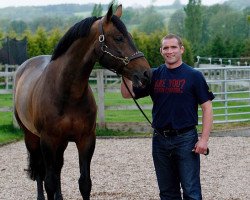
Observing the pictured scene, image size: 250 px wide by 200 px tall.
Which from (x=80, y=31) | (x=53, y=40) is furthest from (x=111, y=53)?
(x=53, y=40)

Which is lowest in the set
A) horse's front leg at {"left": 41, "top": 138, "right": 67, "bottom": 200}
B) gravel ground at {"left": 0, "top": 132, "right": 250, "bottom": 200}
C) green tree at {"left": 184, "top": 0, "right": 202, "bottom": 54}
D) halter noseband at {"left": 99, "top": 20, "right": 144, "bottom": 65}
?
gravel ground at {"left": 0, "top": 132, "right": 250, "bottom": 200}

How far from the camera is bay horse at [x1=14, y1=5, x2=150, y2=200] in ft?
13.5

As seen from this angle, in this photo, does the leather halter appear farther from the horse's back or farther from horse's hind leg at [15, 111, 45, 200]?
horse's hind leg at [15, 111, 45, 200]

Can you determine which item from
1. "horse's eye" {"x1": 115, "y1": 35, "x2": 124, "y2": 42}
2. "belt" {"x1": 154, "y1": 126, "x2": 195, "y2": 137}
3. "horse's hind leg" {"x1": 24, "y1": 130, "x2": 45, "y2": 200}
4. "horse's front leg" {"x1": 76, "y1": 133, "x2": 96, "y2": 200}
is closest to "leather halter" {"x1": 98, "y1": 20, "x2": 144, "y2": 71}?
"horse's eye" {"x1": 115, "y1": 35, "x2": 124, "y2": 42}

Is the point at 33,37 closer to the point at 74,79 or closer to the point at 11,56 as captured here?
the point at 11,56

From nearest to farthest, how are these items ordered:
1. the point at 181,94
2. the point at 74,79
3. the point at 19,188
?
the point at 181,94, the point at 74,79, the point at 19,188

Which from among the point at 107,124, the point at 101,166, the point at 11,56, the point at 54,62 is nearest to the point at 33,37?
the point at 11,56

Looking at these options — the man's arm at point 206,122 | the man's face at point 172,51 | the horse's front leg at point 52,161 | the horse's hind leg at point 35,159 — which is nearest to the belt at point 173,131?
the man's arm at point 206,122

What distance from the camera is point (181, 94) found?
3912mm

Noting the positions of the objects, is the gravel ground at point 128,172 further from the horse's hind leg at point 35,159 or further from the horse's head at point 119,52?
the horse's head at point 119,52

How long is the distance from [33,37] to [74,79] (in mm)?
23253

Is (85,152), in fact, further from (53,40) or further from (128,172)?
(53,40)

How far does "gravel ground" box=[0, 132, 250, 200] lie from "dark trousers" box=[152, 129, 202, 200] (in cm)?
166

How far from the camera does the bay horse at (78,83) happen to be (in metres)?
4.13
